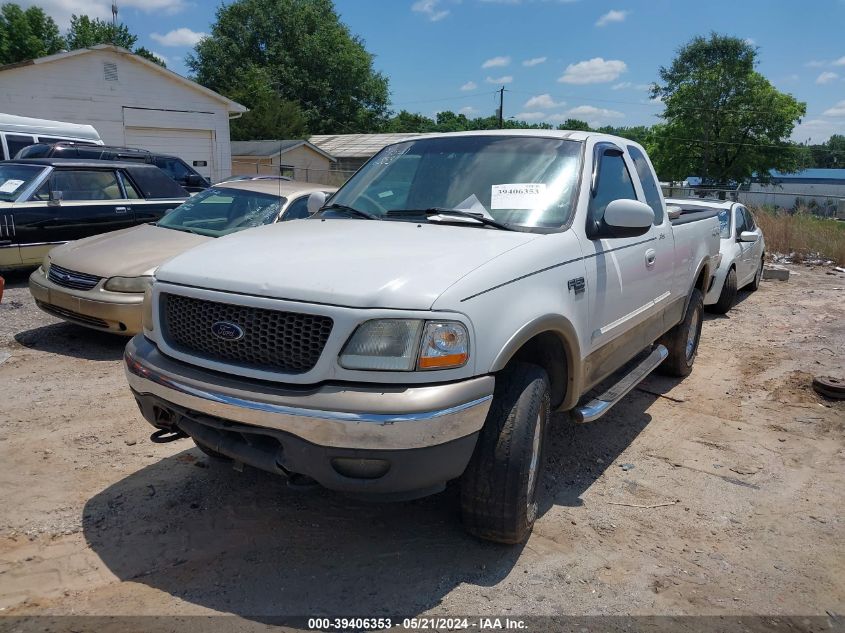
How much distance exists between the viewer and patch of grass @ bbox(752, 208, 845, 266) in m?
15.6

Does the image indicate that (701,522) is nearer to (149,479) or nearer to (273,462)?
(273,462)

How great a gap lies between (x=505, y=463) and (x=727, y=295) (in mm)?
7866

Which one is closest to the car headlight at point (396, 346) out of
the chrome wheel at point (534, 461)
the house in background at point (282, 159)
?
the chrome wheel at point (534, 461)

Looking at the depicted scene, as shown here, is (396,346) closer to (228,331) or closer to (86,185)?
(228,331)

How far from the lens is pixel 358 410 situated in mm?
2682

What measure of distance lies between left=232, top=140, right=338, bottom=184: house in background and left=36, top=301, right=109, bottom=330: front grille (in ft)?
72.0

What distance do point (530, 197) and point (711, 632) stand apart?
2.28 meters

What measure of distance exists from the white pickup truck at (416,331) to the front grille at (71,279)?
3118 millimetres

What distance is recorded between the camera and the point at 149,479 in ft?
13.1

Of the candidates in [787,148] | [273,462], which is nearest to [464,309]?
[273,462]

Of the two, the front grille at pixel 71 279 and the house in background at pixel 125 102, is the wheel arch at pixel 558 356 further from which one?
the house in background at pixel 125 102

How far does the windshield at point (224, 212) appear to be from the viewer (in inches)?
285

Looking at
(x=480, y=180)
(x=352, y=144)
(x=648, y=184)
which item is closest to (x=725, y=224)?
(x=648, y=184)

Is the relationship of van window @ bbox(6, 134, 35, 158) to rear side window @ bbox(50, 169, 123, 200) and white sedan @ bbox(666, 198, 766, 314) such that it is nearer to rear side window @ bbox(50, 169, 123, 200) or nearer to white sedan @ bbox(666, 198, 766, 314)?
rear side window @ bbox(50, 169, 123, 200)
